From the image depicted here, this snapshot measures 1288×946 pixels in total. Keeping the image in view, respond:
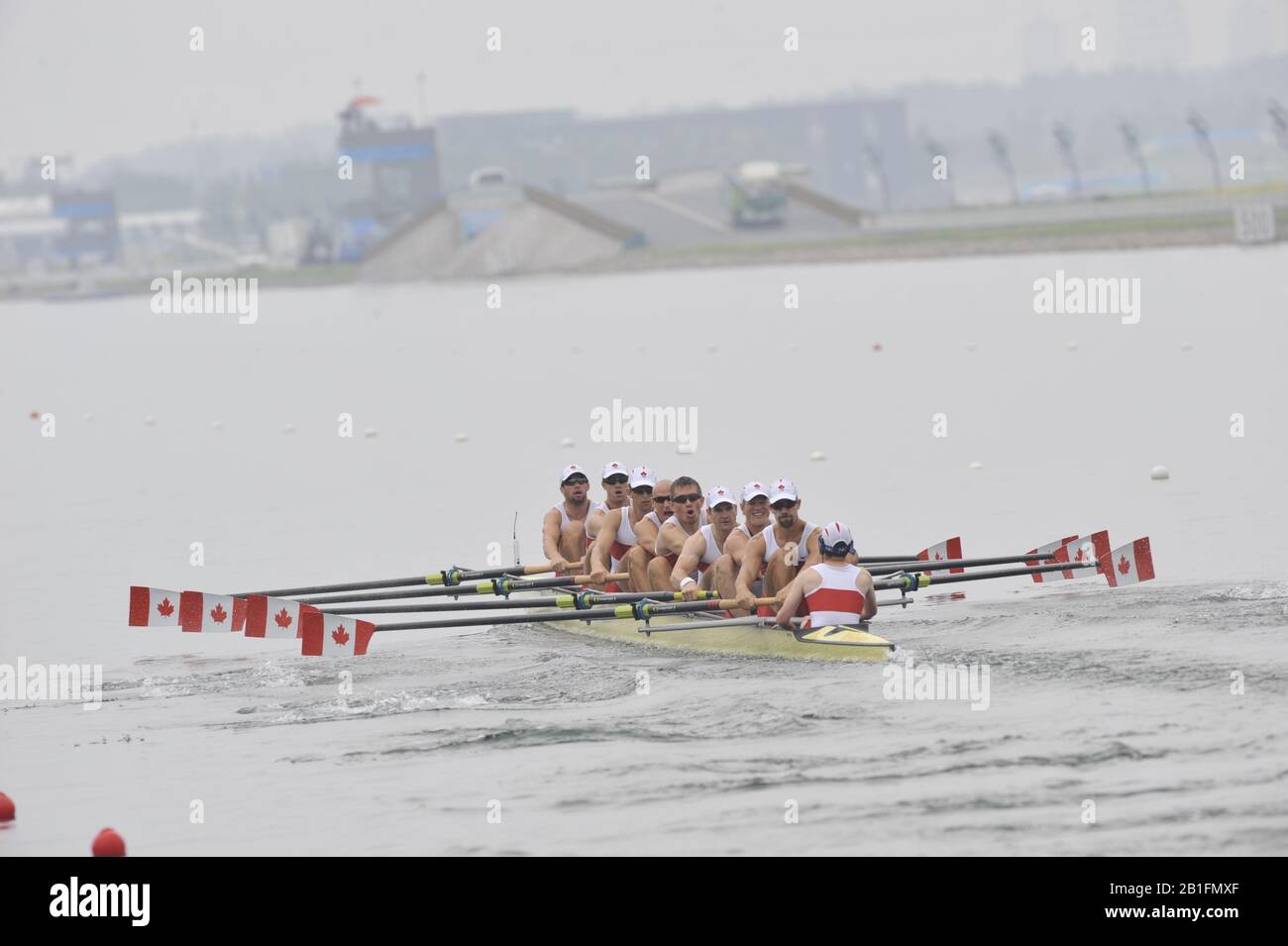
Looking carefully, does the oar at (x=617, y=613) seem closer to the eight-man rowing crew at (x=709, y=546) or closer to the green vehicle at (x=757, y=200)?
the eight-man rowing crew at (x=709, y=546)

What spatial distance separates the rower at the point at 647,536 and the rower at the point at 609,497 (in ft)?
1.01

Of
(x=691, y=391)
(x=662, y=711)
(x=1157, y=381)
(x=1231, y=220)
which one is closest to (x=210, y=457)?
(x=691, y=391)

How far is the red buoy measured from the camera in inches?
419

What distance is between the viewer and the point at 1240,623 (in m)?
14.7

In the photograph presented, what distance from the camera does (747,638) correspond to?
48.9 ft

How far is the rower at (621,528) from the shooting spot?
17.0m

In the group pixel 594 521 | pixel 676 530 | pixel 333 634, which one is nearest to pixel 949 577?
pixel 676 530

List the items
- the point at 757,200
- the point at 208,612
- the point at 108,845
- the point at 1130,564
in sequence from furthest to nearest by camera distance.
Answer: the point at 757,200, the point at 1130,564, the point at 208,612, the point at 108,845

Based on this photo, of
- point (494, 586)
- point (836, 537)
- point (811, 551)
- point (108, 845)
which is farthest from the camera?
point (494, 586)

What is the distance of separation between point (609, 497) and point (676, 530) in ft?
4.14

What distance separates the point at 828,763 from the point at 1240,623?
4368 millimetres

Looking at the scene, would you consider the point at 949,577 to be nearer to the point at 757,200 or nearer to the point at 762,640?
the point at 762,640

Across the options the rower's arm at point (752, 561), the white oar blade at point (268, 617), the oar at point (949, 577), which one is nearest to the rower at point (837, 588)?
the oar at point (949, 577)

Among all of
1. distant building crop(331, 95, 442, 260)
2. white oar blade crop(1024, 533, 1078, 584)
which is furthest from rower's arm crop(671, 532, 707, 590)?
distant building crop(331, 95, 442, 260)
